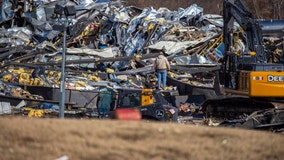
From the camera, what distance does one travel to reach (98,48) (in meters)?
33.8

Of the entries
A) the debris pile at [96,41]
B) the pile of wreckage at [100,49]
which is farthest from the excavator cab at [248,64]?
the debris pile at [96,41]

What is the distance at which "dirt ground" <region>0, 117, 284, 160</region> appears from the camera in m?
6.28

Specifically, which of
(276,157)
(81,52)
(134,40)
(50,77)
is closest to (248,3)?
(134,40)

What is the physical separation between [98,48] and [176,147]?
2767cm

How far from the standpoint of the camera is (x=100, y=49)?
3216 cm

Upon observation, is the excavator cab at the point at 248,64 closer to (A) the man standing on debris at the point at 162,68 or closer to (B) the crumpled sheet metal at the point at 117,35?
(A) the man standing on debris at the point at 162,68

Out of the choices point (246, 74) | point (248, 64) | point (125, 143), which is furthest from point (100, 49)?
point (125, 143)

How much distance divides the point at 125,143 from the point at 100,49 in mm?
25922

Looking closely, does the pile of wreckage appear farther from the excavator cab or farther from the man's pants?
the excavator cab

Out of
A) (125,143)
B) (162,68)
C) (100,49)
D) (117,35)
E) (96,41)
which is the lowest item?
(125,143)

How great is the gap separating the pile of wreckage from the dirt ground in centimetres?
1043

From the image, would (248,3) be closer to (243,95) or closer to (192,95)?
(192,95)

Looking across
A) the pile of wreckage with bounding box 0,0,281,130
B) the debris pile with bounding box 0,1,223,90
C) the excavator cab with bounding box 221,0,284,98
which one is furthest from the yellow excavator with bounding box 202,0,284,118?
the debris pile with bounding box 0,1,223,90

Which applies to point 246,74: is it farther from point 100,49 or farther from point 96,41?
point 96,41
